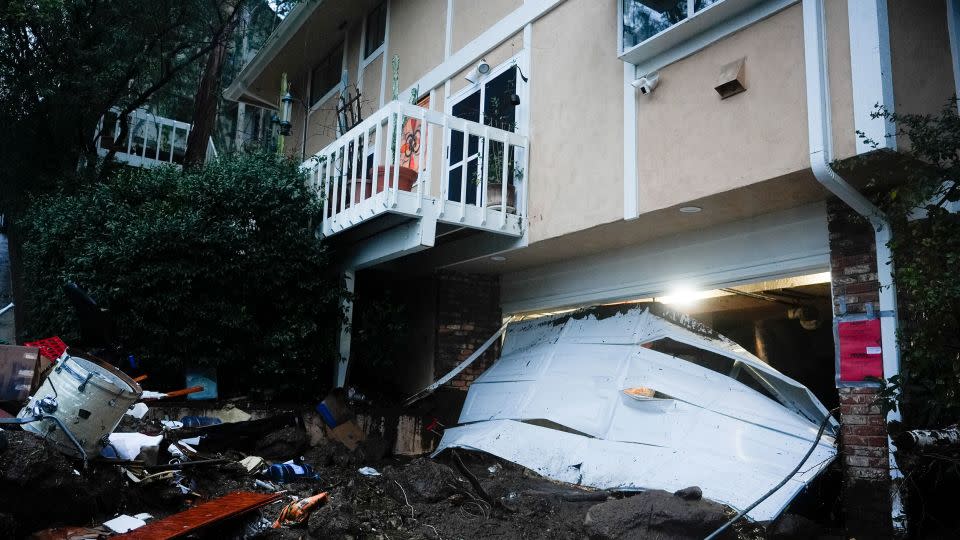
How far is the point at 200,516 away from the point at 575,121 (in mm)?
5188

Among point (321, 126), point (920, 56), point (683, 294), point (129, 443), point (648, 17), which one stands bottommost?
point (129, 443)

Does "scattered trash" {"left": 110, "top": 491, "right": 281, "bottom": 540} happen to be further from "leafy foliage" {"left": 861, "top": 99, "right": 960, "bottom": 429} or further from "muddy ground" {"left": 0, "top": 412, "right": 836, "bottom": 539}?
"leafy foliage" {"left": 861, "top": 99, "right": 960, "bottom": 429}

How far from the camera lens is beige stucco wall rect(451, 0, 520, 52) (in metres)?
8.88

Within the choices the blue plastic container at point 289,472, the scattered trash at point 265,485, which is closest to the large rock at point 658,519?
the scattered trash at point 265,485

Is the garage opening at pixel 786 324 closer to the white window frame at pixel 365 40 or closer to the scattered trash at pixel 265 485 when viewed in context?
the scattered trash at pixel 265 485

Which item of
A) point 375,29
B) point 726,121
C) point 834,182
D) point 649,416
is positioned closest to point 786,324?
point 649,416

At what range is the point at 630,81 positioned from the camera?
6613 mm

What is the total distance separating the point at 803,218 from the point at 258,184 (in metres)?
6.36

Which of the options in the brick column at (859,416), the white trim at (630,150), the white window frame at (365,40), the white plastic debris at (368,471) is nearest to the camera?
the brick column at (859,416)

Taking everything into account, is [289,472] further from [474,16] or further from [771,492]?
[474,16]

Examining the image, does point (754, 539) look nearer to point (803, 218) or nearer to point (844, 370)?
point (844, 370)

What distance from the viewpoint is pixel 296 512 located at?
554 cm

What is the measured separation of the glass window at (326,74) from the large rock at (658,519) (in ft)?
33.7

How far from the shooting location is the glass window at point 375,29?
39.1 feet
